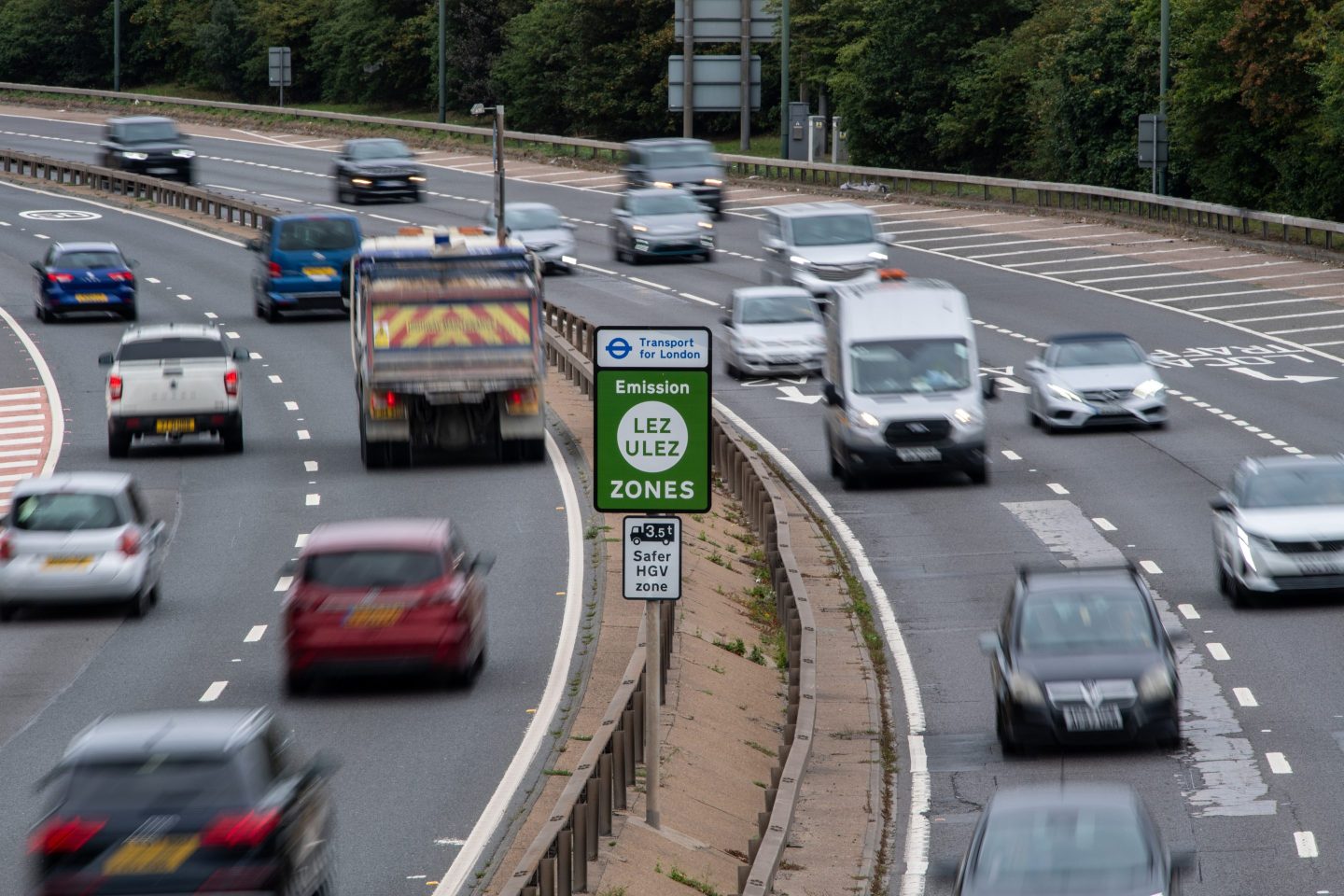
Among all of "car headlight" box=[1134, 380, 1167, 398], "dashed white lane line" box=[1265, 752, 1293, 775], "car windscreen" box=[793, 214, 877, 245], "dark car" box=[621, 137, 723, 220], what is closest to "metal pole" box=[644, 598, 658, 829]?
"dashed white lane line" box=[1265, 752, 1293, 775]

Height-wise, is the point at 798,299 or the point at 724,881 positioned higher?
the point at 798,299

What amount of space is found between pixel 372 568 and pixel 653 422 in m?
5.81

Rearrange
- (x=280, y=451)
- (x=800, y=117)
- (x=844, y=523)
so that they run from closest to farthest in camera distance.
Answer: (x=844, y=523) → (x=280, y=451) → (x=800, y=117)

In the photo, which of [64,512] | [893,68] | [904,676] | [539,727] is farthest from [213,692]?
[893,68]

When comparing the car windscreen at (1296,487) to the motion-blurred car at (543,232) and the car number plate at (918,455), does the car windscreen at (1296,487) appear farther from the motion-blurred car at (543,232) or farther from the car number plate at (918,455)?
the motion-blurred car at (543,232)

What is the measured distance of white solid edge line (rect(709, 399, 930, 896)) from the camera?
16797 millimetres

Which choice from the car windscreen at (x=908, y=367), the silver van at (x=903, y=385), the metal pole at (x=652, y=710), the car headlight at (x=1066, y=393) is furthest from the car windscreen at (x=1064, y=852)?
the car headlight at (x=1066, y=393)

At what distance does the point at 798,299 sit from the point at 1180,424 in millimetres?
8608

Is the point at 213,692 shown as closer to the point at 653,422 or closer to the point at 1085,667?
the point at 653,422

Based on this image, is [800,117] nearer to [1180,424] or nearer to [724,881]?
[1180,424]

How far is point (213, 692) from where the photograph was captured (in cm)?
2106

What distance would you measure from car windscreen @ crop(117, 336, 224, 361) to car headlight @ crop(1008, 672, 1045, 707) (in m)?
19.2

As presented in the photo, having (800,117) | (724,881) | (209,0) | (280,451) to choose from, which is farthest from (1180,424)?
(209,0)

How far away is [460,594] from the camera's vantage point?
20.6 metres
